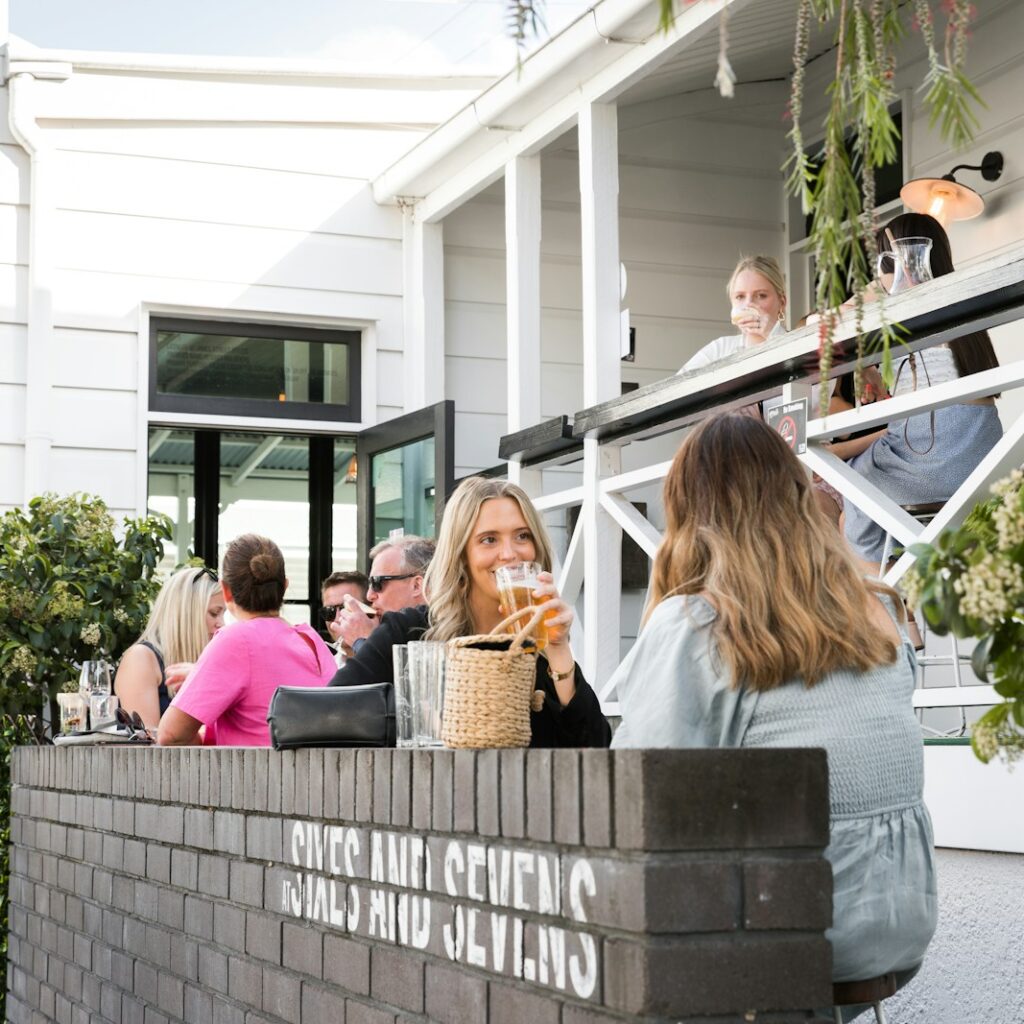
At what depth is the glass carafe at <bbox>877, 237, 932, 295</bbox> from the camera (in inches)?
165

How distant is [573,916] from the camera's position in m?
1.88

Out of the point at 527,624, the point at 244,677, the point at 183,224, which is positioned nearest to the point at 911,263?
the point at 244,677

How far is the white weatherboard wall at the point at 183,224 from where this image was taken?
754cm

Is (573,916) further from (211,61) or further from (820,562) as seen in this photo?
(211,61)

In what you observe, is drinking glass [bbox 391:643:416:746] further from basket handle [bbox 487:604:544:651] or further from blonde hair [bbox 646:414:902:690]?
blonde hair [bbox 646:414:902:690]

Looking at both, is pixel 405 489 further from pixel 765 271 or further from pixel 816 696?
pixel 816 696

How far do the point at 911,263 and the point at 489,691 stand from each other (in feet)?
8.04

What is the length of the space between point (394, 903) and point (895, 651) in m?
0.85

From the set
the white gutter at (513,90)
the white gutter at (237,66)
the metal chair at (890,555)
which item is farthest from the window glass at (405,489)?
the metal chair at (890,555)

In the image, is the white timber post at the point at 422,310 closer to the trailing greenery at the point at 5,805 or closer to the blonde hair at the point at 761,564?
the trailing greenery at the point at 5,805

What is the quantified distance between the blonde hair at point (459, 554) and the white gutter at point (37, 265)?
4465 mm

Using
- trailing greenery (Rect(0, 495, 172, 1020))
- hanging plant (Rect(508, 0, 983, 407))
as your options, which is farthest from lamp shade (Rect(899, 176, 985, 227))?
hanging plant (Rect(508, 0, 983, 407))

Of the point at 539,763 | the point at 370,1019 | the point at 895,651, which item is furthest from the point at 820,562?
the point at 370,1019

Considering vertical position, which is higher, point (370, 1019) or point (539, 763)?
point (539, 763)
